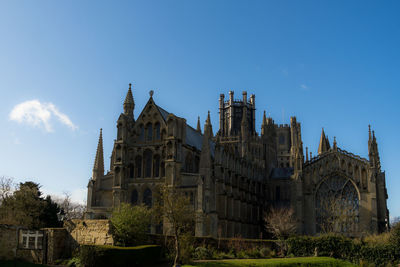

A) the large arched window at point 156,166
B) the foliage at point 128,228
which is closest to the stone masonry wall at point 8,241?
the foliage at point 128,228

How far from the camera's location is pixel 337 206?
212 ft

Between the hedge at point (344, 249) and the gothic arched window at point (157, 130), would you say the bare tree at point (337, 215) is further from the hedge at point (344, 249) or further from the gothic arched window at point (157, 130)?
the gothic arched window at point (157, 130)

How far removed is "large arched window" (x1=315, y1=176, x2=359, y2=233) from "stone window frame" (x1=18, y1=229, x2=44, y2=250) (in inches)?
1675

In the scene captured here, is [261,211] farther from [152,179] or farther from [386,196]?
[152,179]

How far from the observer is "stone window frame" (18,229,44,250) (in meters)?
32.8

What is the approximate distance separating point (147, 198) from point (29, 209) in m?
14.6

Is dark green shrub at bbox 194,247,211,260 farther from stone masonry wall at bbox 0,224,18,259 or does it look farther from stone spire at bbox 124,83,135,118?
stone spire at bbox 124,83,135,118

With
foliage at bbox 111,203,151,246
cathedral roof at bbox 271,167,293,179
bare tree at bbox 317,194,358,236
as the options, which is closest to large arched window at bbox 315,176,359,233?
bare tree at bbox 317,194,358,236

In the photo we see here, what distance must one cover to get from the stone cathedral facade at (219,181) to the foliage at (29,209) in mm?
4951

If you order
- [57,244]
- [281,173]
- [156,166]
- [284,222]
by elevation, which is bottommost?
[57,244]

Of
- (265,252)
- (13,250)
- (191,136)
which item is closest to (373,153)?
(191,136)

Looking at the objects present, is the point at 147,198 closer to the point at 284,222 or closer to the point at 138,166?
the point at 138,166

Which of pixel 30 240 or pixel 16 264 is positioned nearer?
pixel 16 264

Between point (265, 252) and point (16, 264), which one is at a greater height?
point (265, 252)
